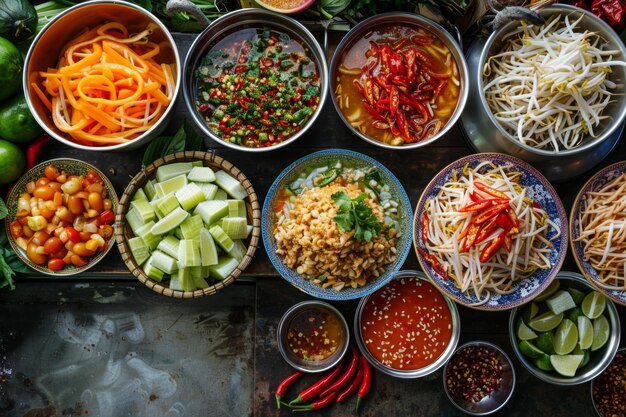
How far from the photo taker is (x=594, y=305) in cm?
255

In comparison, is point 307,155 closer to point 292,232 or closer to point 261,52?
point 292,232

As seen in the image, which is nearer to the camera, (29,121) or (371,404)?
(29,121)

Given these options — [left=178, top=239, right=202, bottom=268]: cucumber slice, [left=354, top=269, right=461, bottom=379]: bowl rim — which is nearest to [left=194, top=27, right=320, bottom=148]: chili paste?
[left=178, top=239, right=202, bottom=268]: cucumber slice

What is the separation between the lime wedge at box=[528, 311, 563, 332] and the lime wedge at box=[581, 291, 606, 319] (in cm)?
14

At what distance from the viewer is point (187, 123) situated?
101 inches

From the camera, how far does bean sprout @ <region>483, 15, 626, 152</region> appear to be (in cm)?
223

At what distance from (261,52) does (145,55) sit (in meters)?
0.58

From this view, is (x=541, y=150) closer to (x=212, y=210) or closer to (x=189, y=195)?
(x=212, y=210)

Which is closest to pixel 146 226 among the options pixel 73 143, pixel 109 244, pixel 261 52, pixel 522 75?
pixel 109 244

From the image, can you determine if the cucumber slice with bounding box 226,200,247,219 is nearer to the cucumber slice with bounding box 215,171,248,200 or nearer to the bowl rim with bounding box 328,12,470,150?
the cucumber slice with bounding box 215,171,248,200

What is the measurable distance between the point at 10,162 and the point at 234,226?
1.19 metres

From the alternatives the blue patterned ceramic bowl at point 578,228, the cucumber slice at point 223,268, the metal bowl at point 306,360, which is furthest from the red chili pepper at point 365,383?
the blue patterned ceramic bowl at point 578,228

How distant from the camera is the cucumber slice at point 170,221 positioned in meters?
2.38

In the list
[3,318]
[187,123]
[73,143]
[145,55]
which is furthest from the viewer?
[3,318]
